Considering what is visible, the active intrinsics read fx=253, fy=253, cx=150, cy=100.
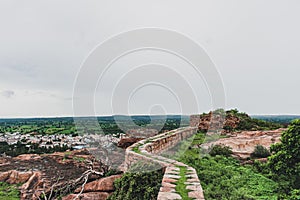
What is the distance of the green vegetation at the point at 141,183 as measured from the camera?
17.5 feet

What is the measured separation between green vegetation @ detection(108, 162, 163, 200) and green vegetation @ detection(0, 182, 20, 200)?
21.4ft

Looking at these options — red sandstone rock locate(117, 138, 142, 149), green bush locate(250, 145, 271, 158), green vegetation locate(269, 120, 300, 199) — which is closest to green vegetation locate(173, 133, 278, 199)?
green vegetation locate(269, 120, 300, 199)

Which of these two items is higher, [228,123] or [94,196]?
[228,123]

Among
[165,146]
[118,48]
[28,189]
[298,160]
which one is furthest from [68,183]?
[298,160]

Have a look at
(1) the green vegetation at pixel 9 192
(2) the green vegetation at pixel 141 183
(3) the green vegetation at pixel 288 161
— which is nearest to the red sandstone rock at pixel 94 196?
(2) the green vegetation at pixel 141 183

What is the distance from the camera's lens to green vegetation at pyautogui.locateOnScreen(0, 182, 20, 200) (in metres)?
10.9

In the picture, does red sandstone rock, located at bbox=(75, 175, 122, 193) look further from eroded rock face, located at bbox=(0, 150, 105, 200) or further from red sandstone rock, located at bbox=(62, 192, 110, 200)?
eroded rock face, located at bbox=(0, 150, 105, 200)

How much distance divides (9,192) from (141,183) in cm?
Answer: 857

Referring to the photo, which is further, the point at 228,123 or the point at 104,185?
the point at 228,123

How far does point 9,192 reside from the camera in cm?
1139

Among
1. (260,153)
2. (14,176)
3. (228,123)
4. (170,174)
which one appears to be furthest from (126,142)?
(170,174)

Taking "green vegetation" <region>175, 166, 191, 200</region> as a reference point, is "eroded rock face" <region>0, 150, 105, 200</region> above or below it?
below

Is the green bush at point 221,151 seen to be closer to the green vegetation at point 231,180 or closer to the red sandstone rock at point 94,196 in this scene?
the green vegetation at point 231,180

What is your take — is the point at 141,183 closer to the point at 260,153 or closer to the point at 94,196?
the point at 94,196
